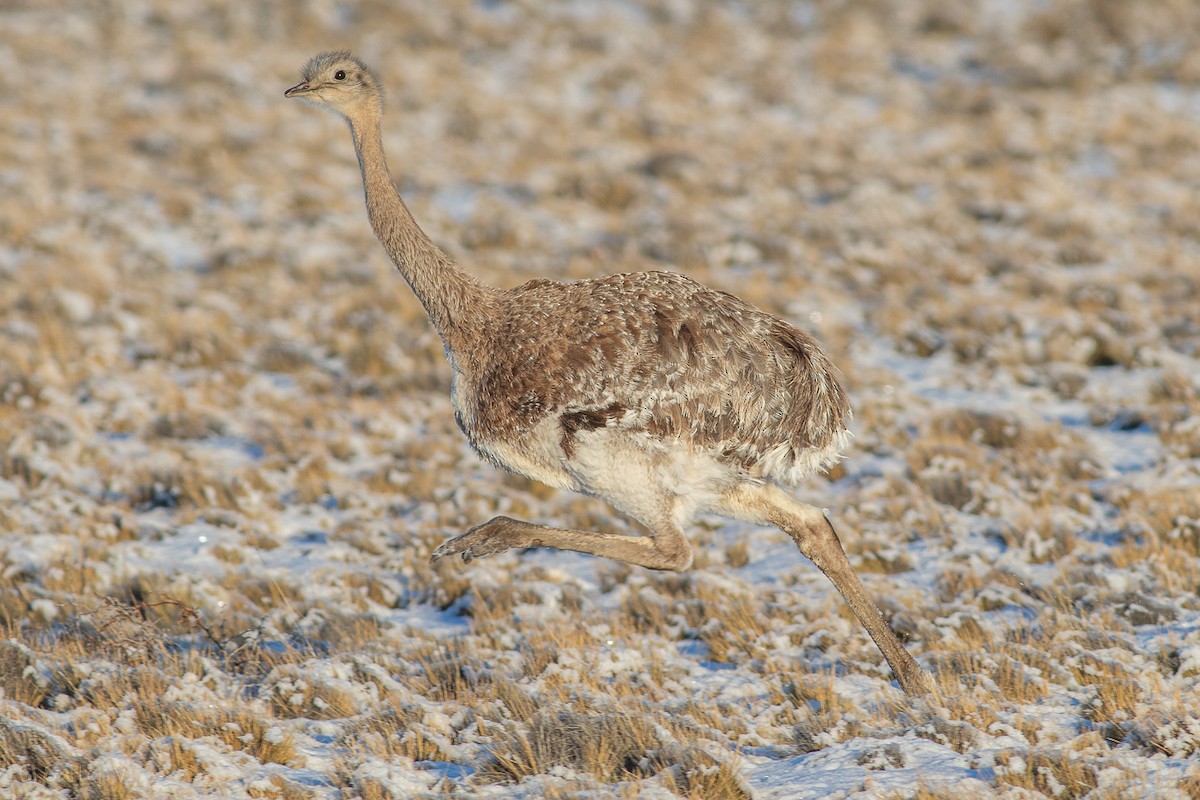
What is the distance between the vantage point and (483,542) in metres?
5.24

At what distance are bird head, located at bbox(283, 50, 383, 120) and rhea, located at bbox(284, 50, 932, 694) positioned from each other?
45 cm

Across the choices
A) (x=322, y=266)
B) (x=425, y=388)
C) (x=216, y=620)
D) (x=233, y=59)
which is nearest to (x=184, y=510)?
(x=216, y=620)

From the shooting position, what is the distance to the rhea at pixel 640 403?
515cm

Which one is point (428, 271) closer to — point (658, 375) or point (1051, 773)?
point (658, 375)

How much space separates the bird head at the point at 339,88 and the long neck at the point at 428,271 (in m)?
0.33

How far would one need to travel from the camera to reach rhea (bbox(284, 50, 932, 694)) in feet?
16.9

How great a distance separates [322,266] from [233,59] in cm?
880

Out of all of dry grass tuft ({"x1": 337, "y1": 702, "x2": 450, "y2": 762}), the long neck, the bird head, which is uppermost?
the bird head

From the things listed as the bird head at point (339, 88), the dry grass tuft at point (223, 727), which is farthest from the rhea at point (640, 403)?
the dry grass tuft at point (223, 727)

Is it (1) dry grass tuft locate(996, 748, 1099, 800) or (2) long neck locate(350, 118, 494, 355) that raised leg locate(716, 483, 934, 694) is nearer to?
(1) dry grass tuft locate(996, 748, 1099, 800)

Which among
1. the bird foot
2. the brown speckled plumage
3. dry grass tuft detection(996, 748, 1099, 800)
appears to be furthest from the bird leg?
dry grass tuft detection(996, 748, 1099, 800)

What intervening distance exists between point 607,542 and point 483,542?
1.81 feet

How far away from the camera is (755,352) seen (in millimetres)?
5410

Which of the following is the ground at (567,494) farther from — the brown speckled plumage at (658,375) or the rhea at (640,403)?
the brown speckled plumage at (658,375)
